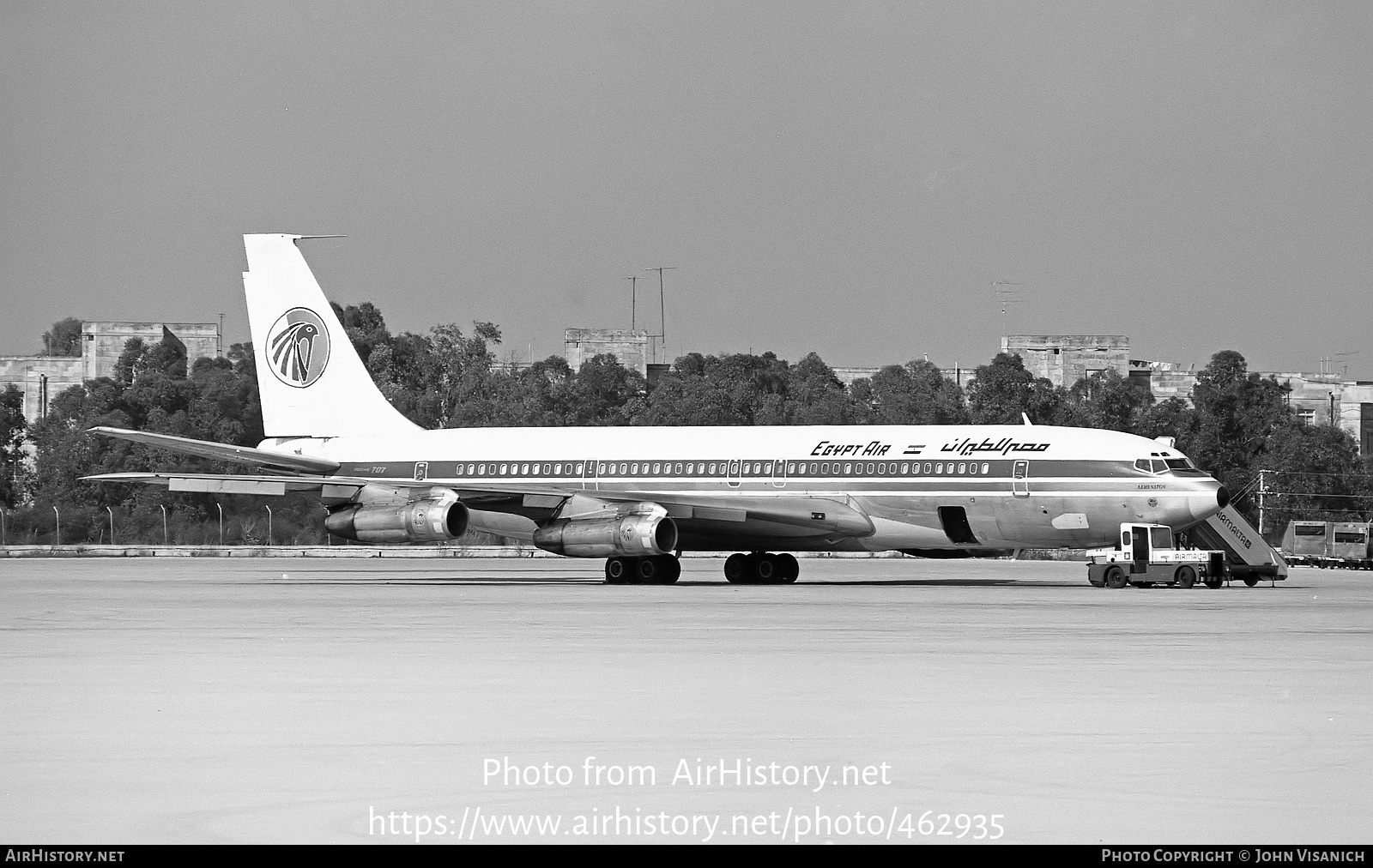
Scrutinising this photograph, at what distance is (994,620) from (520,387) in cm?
8029

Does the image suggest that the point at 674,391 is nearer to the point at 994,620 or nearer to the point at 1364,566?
the point at 1364,566

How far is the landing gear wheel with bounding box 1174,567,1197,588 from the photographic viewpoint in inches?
1523

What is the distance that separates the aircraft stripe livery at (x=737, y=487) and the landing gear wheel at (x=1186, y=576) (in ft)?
3.74

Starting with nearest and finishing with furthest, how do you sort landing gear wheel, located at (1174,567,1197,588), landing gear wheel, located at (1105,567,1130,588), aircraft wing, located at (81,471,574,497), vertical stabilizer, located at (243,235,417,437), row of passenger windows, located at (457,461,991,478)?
landing gear wheel, located at (1174,567,1197,588)
landing gear wheel, located at (1105,567,1130,588)
row of passenger windows, located at (457,461,991,478)
aircraft wing, located at (81,471,574,497)
vertical stabilizer, located at (243,235,417,437)

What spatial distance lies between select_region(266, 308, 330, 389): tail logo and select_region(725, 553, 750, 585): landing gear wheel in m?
13.3

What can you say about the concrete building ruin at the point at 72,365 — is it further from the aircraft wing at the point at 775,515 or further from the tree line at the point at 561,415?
the aircraft wing at the point at 775,515

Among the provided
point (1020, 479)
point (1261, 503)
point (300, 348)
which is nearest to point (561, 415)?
point (1261, 503)

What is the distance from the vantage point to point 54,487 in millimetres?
91125

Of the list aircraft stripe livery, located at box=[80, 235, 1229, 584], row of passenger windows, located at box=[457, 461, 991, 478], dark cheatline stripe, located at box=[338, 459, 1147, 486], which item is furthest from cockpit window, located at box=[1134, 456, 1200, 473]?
row of passenger windows, located at box=[457, 461, 991, 478]

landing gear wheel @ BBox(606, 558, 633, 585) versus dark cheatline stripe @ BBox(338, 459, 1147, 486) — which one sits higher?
dark cheatline stripe @ BBox(338, 459, 1147, 486)

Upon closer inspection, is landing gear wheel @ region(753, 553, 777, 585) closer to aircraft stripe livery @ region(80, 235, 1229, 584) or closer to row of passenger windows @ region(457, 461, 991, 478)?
aircraft stripe livery @ region(80, 235, 1229, 584)

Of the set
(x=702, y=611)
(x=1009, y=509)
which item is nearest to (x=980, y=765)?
(x=702, y=611)

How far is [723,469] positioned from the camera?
1725 inches

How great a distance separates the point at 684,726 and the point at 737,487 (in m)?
29.9
